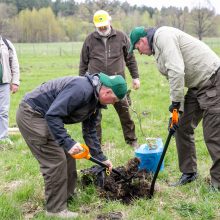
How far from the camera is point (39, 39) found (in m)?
89.3

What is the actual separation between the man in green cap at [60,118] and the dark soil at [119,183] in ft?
1.62

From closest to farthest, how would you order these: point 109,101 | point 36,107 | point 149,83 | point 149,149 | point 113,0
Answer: point 109,101 → point 36,107 → point 149,149 → point 149,83 → point 113,0

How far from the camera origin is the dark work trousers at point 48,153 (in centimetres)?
456

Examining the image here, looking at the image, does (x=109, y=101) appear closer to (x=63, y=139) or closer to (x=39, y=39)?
(x=63, y=139)

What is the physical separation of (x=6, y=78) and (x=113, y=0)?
3727cm

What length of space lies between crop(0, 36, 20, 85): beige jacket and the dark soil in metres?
3.10

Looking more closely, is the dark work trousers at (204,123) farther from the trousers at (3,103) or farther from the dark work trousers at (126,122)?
the trousers at (3,103)

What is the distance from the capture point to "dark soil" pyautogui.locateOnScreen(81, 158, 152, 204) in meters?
5.25

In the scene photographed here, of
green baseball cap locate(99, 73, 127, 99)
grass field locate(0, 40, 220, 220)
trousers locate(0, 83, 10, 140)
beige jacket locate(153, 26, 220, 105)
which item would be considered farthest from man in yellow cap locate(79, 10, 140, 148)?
green baseball cap locate(99, 73, 127, 99)

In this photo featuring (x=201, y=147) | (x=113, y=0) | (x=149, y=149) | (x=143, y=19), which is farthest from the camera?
(x=143, y=19)

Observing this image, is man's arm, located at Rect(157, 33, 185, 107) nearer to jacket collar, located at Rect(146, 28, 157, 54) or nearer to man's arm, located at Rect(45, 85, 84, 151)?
jacket collar, located at Rect(146, 28, 157, 54)

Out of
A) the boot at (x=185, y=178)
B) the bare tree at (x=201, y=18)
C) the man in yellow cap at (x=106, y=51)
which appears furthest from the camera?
the bare tree at (x=201, y=18)

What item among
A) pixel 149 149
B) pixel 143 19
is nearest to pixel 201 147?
pixel 149 149

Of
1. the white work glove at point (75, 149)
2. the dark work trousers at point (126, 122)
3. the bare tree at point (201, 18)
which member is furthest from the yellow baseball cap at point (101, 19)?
the bare tree at point (201, 18)
